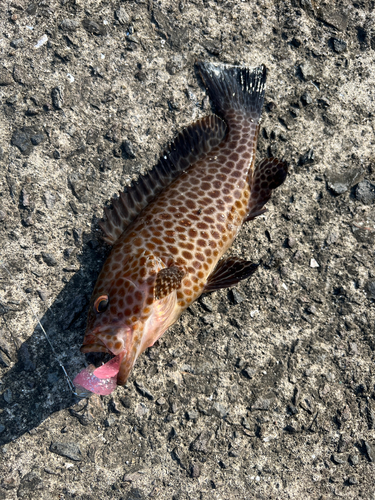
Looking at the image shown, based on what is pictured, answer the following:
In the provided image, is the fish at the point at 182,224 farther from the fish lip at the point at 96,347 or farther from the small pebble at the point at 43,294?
the small pebble at the point at 43,294

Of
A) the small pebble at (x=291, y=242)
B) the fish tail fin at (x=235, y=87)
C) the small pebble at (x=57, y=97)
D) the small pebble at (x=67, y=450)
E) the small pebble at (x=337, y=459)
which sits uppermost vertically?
the fish tail fin at (x=235, y=87)

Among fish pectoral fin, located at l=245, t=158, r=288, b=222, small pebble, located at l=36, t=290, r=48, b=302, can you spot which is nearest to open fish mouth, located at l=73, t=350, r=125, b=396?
small pebble, located at l=36, t=290, r=48, b=302

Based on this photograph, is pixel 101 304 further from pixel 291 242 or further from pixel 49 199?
pixel 291 242

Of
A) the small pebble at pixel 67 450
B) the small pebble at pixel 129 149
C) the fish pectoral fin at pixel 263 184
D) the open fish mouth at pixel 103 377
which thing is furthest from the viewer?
the small pebble at pixel 129 149

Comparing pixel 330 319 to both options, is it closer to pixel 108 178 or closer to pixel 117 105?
pixel 108 178

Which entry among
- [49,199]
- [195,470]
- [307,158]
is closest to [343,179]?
[307,158]

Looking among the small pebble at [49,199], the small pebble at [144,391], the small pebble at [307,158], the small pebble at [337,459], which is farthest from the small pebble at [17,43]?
the small pebble at [337,459]
